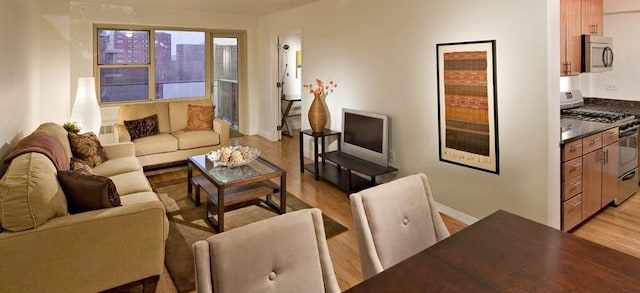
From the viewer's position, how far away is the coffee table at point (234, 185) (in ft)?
10.4

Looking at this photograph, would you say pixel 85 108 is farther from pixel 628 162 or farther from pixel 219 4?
pixel 628 162

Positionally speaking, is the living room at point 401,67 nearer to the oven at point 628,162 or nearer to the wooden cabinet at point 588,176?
the wooden cabinet at point 588,176

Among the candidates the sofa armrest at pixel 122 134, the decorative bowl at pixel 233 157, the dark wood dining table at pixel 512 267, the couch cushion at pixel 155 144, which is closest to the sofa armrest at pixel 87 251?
the decorative bowl at pixel 233 157

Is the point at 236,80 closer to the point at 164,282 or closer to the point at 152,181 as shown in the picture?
the point at 152,181

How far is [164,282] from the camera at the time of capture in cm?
250

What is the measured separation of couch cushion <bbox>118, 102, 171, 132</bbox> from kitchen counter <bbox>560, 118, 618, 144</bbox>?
15.9 feet

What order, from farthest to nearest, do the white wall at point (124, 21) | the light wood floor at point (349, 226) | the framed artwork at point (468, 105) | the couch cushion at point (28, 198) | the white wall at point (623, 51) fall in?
the white wall at point (124, 21)
the white wall at point (623, 51)
the framed artwork at point (468, 105)
the light wood floor at point (349, 226)
the couch cushion at point (28, 198)

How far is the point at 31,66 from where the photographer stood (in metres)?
4.32

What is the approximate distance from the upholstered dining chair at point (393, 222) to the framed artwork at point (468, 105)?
165 centimetres

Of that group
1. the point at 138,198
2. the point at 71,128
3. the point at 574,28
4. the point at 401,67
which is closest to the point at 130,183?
the point at 138,198

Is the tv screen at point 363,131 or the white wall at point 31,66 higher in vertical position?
the white wall at point 31,66

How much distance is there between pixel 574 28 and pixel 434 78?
4.51 feet

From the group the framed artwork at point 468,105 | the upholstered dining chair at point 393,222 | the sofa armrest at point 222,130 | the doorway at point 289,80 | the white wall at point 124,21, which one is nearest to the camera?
the upholstered dining chair at point 393,222

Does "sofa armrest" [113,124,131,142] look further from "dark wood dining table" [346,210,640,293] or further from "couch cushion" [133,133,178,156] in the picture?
"dark wood dining table" [346,210,640,293]
